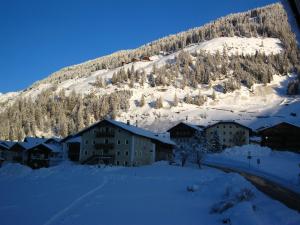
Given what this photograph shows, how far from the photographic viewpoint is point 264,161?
62.0m

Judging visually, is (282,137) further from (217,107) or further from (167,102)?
(167,102)

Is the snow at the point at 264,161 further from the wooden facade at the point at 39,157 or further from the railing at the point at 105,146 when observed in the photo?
the wooden facade at the point at 39,157

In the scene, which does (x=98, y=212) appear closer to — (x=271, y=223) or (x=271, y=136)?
(x=271, y=223)

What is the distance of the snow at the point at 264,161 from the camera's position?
4675 cm

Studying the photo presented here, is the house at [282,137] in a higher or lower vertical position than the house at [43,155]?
higher

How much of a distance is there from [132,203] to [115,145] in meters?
40.5

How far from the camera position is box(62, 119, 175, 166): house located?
217 feet

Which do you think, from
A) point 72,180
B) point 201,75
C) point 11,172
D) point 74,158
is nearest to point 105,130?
point 74,158

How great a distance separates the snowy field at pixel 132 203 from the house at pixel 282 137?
44.3 meters

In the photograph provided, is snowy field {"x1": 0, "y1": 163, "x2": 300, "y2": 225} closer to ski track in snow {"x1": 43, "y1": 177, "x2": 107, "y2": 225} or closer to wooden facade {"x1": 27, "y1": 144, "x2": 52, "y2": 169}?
Answer: ski track in snow {"x1": 43, "y1": 177, "x2": 107, "y2": 225}

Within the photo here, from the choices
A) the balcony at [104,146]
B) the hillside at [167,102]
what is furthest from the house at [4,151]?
the hillside at [167,102]

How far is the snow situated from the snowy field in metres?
13.3

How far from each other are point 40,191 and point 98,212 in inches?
487

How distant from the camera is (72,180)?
139 feet
